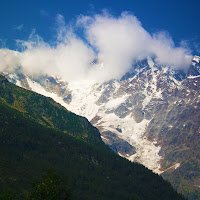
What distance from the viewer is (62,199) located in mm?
85562

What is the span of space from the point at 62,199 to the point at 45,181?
692cm

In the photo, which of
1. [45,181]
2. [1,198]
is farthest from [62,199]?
[1,198]

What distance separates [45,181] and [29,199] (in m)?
6.09

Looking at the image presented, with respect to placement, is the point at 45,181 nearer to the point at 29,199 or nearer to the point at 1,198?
the point at 29,199

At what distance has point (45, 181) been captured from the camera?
88.8 meters

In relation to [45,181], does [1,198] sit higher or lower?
lower

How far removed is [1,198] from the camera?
298ft

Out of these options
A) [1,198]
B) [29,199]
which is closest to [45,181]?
[29,199]

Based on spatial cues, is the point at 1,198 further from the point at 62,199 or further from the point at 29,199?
the point at 62,199

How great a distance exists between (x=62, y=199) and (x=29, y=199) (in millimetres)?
8333

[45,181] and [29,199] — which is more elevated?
→ [45,181]

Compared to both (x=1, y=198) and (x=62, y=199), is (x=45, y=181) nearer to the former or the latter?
(x=62, y=199)

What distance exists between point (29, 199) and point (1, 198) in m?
10.2

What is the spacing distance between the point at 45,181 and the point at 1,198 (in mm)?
13305
